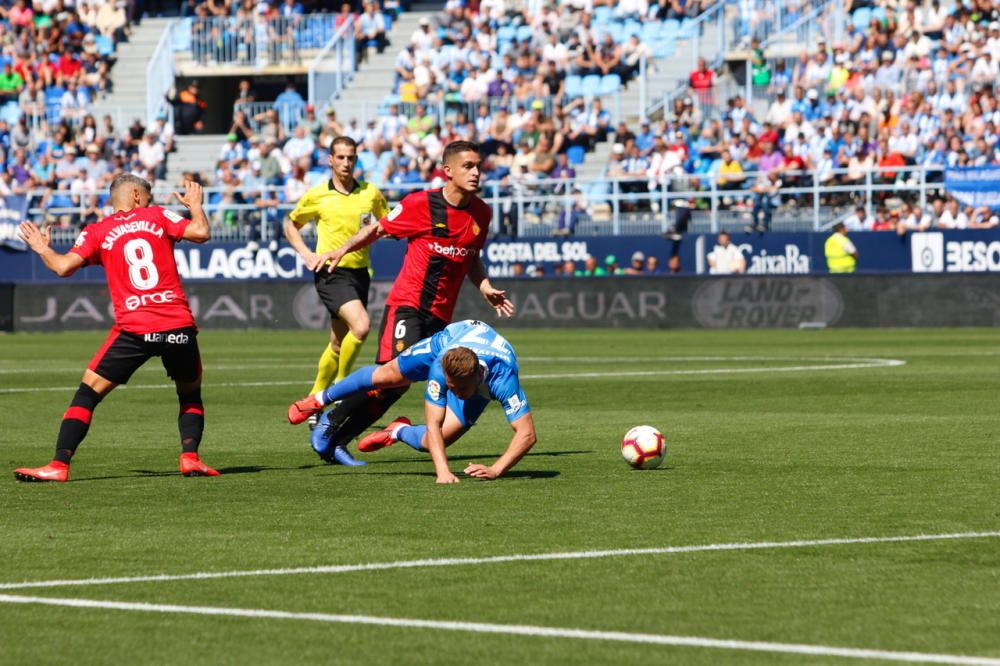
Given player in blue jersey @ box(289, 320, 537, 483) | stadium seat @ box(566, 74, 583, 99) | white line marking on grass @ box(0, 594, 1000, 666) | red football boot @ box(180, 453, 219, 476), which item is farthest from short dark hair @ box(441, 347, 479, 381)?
stadium seat @ box(566, 74, 583, 99)

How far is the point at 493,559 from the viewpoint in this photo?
751 centimetres

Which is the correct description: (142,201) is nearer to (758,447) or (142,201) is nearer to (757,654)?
(758,447)

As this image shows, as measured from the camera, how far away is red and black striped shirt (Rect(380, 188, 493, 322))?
40.4 feet

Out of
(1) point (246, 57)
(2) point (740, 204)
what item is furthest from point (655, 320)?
(1) point (246, 57)

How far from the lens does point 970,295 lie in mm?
31359

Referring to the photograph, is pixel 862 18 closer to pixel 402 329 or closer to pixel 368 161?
pixel 368 161

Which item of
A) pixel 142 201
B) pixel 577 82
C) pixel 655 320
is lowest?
pixel 655 320

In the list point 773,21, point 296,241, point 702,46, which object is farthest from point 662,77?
point 296,241

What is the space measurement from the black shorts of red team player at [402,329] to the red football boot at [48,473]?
2266 millimetres

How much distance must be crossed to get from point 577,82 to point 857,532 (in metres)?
33.6

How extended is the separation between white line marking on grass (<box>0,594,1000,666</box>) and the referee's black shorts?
8.42 metres

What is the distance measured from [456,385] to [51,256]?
2.62 metres

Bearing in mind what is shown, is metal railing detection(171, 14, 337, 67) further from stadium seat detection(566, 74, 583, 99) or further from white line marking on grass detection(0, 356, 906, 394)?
white line marking on grass detection(0, 356, 906, 394)

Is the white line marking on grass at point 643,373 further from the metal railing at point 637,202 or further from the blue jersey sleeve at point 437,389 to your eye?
the metal railing at point 637,202
